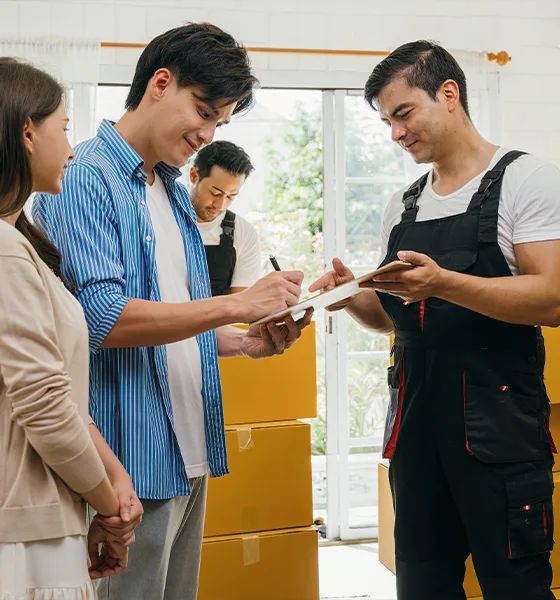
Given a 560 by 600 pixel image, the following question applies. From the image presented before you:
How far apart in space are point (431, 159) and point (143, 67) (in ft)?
2.64

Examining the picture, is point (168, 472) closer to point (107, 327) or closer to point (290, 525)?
point (107, 327)

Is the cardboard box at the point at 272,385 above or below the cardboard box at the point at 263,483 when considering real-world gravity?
above

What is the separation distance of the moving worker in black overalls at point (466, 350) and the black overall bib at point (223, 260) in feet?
5.02

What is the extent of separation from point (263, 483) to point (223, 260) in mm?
1113

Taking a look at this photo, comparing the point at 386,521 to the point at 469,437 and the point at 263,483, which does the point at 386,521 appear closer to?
the point at 263,483

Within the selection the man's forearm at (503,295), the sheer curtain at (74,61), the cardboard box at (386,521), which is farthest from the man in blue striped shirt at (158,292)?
the sheer curtain at (74,61)

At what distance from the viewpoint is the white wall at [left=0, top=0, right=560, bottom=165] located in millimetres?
3842

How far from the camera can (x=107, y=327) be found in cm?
135

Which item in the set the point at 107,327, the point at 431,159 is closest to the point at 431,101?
the point at 431,159

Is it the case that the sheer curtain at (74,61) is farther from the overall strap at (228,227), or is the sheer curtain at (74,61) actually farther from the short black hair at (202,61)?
the short black hair at (202,61)

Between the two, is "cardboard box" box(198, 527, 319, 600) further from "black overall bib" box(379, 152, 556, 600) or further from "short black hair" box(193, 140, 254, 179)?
"short black hair" box(193, 140, 254, 179)

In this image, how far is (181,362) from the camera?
60.7 inches

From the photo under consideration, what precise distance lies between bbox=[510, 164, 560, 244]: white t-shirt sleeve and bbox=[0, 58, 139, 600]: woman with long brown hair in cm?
105

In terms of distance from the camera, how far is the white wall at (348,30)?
12.6 feet
